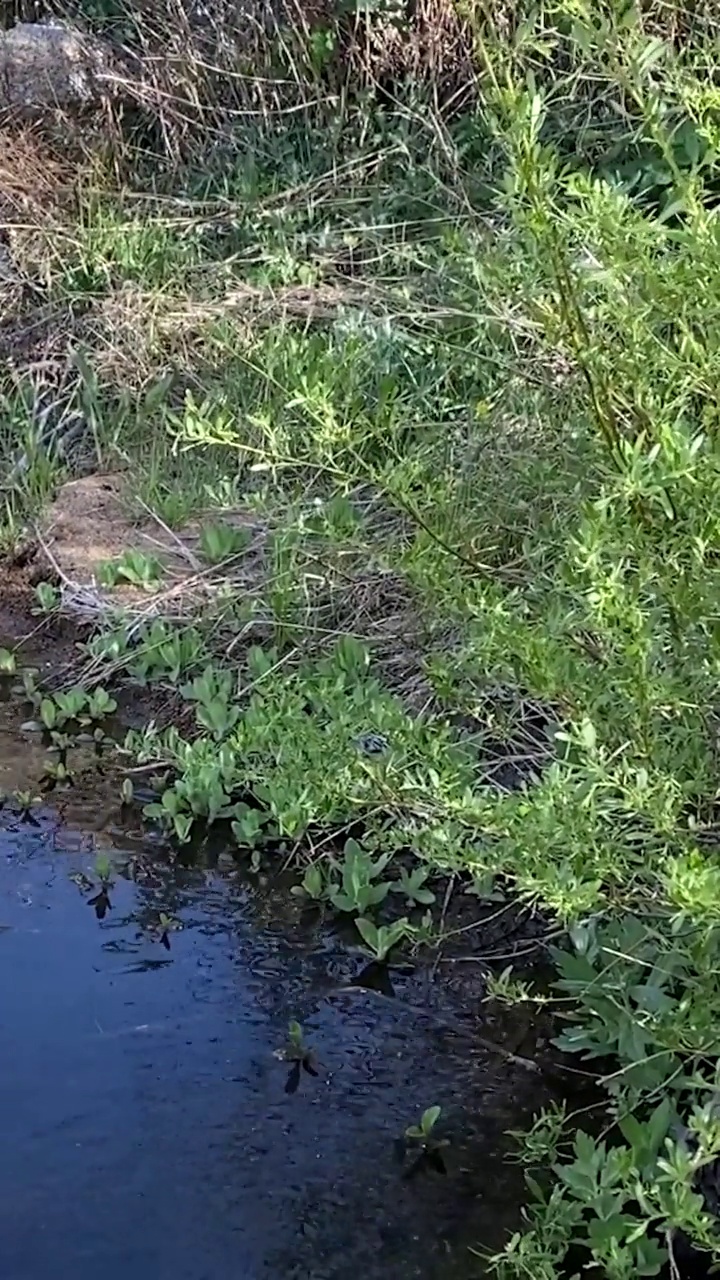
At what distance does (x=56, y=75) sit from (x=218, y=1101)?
15.6 ft

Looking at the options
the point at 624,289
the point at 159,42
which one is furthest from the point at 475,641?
the point at 159,42

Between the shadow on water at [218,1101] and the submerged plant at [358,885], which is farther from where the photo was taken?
the submerged plant at [358,885]

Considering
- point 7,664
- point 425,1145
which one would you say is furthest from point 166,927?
point 7,664

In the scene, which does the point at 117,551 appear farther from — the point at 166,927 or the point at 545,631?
the point at 545,631

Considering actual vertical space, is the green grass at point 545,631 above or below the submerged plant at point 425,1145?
above

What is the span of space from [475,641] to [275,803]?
110cm

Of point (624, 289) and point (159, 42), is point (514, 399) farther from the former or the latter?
point (159, 42)

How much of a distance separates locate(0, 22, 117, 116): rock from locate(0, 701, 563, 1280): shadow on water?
3.93 meters

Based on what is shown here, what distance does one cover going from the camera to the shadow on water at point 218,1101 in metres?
2.25

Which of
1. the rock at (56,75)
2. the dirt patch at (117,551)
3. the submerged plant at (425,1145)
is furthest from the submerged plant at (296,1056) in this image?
the rock at (56,75)

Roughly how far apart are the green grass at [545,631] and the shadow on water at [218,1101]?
14cm

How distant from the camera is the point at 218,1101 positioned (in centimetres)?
253

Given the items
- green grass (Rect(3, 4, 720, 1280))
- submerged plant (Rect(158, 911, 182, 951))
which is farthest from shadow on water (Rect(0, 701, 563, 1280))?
green grass (Rect(3, 4, 720, 1280))

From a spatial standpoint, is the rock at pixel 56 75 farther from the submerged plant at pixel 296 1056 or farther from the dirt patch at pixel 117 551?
the submerged plant at pixel 296 1056
